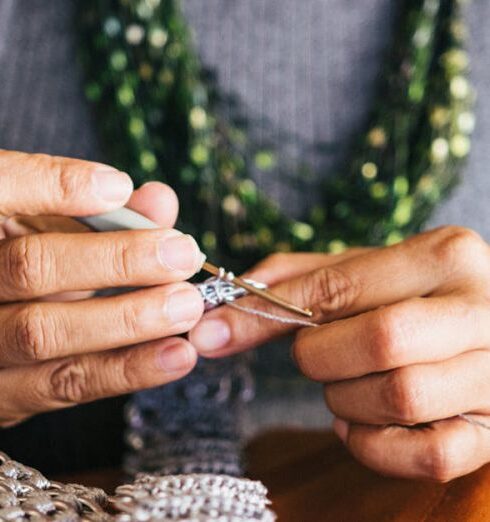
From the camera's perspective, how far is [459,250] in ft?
2.32

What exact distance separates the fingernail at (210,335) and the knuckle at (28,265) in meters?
0.19

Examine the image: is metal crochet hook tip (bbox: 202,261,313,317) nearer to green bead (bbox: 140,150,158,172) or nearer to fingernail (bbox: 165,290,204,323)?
fingernail (bbox: 165,290,204,323)

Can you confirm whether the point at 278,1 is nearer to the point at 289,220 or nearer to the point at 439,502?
the point at 289,220

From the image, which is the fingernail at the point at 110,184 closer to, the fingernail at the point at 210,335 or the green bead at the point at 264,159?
the fingernail at the point at 210,335

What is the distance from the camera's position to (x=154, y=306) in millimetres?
662

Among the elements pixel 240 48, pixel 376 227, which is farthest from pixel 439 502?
pixel 240 48

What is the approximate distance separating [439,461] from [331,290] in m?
0.21

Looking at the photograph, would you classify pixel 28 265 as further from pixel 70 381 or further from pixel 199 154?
pixel 199 154

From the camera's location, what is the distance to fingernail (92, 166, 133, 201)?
2.08 ft

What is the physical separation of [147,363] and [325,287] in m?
0.22

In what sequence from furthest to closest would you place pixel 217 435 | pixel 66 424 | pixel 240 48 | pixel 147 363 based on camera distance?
1. pixel 240 48
2. pixel 66 424
3. pixel 217 435
4. pixel 147 363

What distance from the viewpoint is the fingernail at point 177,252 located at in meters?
0.64

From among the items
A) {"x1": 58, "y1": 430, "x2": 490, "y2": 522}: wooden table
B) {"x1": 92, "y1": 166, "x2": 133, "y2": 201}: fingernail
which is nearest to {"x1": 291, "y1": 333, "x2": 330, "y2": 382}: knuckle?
{"x1": 58, "y1": 430, "x2": 490, "y2": 522}: wooden table

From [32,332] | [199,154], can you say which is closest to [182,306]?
[32,332]
